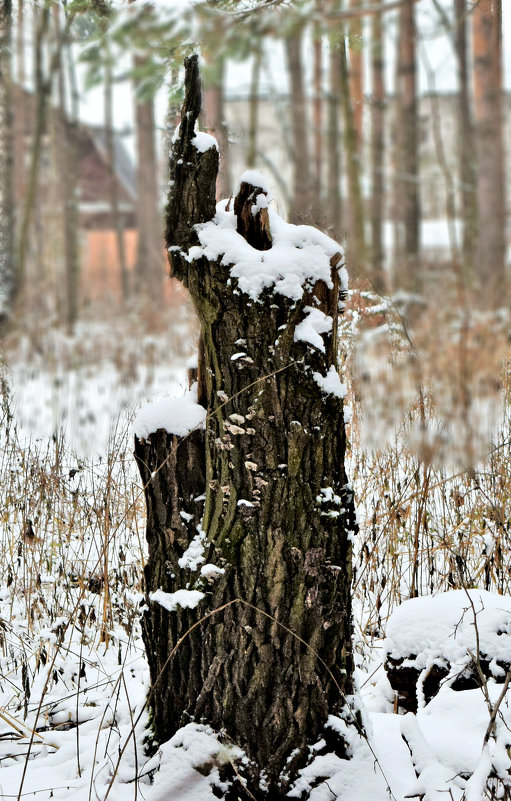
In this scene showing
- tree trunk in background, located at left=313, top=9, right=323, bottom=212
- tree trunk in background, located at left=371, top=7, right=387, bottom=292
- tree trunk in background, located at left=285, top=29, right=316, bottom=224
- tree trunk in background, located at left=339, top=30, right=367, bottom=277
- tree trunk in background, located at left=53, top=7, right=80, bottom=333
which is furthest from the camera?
tree trunk in background, located at left=53, top=7, right=80, bottom=333

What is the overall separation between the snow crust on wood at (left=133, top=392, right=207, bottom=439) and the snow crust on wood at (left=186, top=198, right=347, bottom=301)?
0.35 meters

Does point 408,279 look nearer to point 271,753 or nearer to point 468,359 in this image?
point 468,359

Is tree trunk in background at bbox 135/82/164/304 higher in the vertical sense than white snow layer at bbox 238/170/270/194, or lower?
higher

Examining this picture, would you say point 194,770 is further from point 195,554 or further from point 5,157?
point 5,157

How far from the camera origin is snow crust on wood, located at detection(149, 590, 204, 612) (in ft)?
5.90

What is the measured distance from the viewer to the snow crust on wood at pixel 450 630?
1.92 m

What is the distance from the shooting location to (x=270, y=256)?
1.81 m

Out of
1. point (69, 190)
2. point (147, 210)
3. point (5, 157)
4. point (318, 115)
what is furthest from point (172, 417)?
point (318, 115)

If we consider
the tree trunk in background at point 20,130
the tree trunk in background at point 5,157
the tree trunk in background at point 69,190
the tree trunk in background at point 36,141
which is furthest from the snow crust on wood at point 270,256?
the tree trunk in background at point 20,130

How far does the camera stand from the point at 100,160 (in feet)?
73.9

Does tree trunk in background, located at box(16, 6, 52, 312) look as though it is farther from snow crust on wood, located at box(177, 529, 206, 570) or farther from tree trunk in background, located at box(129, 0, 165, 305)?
snow crust on wood, located at box(177, 529, 206, 570)

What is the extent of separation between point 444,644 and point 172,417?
0.99 meters

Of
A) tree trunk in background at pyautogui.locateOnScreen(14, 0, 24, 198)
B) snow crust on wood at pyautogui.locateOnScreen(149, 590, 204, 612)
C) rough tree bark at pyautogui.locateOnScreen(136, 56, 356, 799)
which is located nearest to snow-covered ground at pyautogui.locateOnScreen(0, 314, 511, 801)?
rough tree bark at pyautogui.locateOnScreen(136, 56, 356, 799)

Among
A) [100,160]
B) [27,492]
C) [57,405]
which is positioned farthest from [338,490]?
[100,160]
